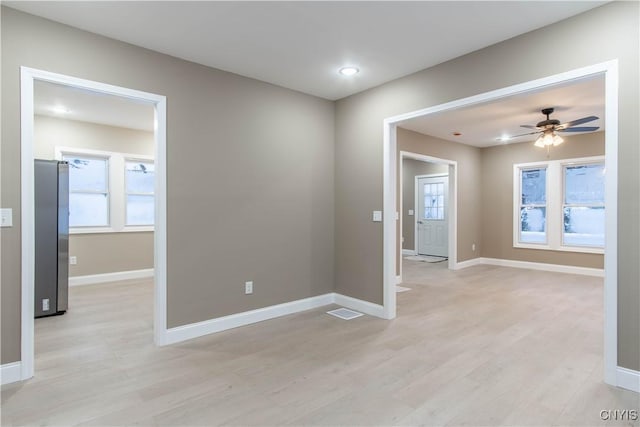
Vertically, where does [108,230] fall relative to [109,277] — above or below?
above

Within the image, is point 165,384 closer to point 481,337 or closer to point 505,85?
point 481,337

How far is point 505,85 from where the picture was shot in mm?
2932

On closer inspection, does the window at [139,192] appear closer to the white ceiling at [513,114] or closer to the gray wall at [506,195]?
the white ceiling at [513,114]

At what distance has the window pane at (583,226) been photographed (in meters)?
6.50

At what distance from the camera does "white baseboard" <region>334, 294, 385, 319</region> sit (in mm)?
4023

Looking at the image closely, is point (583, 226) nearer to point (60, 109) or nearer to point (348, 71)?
point (348, 71)

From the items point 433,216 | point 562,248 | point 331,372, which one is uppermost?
point 433,216

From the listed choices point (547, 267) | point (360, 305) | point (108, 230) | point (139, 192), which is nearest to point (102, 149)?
point (139, 192)

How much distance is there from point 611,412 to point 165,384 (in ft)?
9.60

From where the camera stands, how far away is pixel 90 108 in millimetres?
4926

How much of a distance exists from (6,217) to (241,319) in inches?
85.8

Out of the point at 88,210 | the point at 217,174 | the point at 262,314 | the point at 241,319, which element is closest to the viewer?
the point at 217,174

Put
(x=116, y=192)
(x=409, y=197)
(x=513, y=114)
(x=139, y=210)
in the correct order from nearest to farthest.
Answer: (x=513, y=114), (x=116, y=192), (x=139, y=210), (x=409, y=197)

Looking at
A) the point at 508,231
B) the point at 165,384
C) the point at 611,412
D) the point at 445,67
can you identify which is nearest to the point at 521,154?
the point at 508,231
